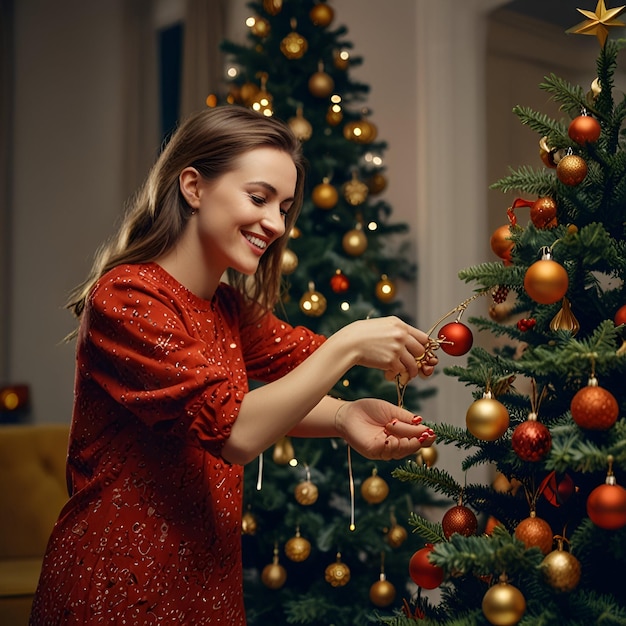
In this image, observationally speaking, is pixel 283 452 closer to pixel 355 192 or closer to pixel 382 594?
pixel 382 594

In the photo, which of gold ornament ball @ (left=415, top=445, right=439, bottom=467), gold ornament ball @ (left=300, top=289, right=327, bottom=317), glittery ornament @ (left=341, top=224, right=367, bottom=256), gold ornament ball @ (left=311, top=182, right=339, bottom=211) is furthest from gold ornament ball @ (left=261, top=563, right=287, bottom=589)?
gold ornament ball @ (left=311, top=182, right=339, bottom=211)

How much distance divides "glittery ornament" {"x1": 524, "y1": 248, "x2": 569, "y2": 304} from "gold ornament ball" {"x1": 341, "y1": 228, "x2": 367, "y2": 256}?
1509mm

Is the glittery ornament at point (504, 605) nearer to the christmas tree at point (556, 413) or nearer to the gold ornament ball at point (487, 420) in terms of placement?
the christmas tree at point (556, 413)

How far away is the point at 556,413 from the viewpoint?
1235 mm

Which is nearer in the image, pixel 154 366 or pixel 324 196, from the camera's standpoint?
pixel 154 366

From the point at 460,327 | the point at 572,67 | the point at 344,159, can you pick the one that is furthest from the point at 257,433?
the point at 572,67

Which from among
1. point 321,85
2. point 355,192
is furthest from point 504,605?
point 321,85

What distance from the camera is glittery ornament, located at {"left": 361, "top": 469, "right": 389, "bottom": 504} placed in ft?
7.95

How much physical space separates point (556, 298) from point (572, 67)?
238 centimetres

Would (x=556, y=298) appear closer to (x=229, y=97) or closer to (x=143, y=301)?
(x=143, y=301)

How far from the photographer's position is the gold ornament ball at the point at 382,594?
7.96ft

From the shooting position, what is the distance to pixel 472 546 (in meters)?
1.08

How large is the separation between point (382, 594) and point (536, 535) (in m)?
1.43

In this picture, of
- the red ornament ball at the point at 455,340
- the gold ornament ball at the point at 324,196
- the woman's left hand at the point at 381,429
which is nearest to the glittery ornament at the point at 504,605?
the woman's left hand at the point at 381,429
